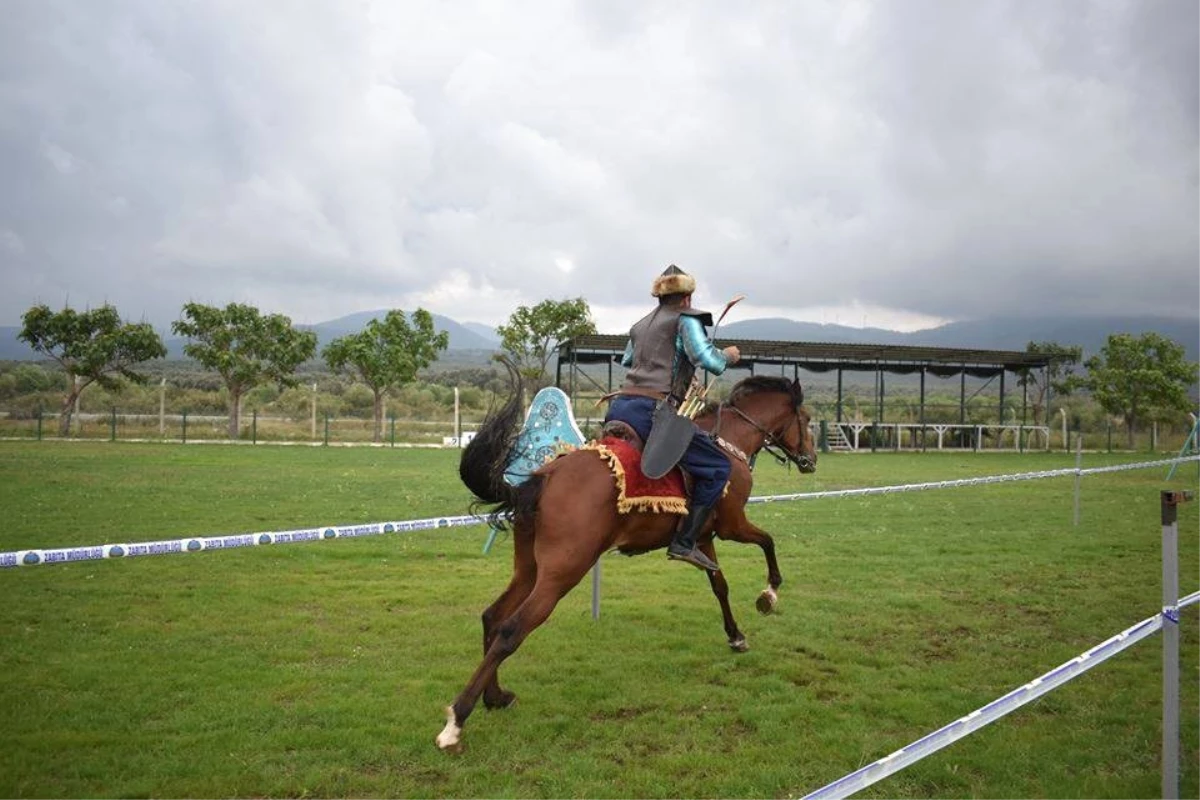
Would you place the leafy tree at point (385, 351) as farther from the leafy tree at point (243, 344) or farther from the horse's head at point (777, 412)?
the horse's head at point (777, 412)

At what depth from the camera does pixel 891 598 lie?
8625mm

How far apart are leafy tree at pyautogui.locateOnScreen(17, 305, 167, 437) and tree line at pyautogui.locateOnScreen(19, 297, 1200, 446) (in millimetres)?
48

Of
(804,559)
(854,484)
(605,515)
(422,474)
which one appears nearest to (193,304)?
(422,474)

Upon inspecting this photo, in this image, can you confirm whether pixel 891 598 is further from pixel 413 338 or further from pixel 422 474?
pixel 413 338

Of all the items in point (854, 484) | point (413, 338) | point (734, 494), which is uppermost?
point (413, 338)

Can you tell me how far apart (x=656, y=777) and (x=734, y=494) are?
8.64 feet

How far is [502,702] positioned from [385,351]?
4062 cm

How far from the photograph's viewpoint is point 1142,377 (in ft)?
153

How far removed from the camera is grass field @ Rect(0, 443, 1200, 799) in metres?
4.41

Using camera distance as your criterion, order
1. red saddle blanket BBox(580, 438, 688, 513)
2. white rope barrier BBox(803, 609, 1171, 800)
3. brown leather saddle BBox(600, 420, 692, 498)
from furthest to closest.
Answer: brown leather saddle BBox(600, 420, 692, 498) < red saddle blanket BBox(580, 438, 688, 513) < white rope barrier BBox(803, 609, 1171, 800)

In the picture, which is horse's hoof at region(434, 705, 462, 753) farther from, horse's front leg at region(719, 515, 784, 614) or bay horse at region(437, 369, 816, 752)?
horse's front leg at region(719, 515, 784, 614)

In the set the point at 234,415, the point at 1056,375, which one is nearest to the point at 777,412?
the point at 234,415

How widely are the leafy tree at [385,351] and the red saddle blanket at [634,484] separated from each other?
3857cm

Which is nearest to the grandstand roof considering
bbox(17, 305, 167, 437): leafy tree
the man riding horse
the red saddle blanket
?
bbox(17, 305, 167, 437): leafy tree
